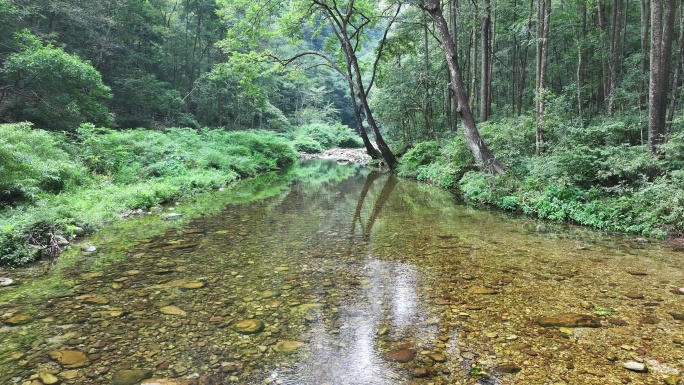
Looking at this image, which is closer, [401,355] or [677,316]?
[401,355]

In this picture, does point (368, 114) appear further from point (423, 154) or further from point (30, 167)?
point (30, 167)

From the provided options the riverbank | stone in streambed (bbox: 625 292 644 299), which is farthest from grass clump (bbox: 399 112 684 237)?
the riverbank

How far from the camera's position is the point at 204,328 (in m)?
3.37

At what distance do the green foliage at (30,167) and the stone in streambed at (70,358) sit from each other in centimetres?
460

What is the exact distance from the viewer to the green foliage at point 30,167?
19.8 feet

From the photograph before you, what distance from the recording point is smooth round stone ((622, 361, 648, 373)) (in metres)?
2.63

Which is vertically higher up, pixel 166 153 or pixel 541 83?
pixel 541 83

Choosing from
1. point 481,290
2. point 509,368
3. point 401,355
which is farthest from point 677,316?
point 401,355

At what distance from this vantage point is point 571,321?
3.38m

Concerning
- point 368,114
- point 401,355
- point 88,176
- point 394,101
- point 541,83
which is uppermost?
point 394,101

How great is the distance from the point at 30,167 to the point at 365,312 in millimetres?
6845

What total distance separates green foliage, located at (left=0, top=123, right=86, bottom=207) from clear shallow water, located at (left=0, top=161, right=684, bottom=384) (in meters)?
2.36

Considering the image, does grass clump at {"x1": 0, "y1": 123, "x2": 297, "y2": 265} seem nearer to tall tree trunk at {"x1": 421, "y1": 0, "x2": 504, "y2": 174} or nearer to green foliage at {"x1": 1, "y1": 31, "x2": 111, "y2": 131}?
green foliage at {"x1": 1, "y1": 31, "x2": 111, "y2": 131}

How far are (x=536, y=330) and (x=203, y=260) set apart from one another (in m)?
4.30
